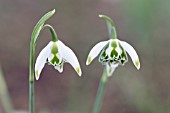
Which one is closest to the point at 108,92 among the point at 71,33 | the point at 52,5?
the point at 71,33

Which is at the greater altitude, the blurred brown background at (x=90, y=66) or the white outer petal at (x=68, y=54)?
the blurred brown background at (x=90, y=66)

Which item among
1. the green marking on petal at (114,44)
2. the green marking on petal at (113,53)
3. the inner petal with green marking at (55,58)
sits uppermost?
the green marking on petal at (114,44)

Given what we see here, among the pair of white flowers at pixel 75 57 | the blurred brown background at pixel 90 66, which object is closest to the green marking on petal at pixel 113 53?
the pair of white flowers at pixel 75 57

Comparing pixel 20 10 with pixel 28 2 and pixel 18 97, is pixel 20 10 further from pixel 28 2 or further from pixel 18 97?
pixel 18 97

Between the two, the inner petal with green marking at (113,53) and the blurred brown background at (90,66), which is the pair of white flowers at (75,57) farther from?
the blurred brown background at (90,66)

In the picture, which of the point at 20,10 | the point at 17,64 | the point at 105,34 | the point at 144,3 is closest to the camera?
the point at 144,3

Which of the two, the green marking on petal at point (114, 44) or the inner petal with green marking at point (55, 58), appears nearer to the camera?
the inner petal with green marking at point (55, 58)

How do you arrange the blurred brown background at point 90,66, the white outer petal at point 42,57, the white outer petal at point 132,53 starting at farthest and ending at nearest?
the blurred brown background at point 90,66 < the white outer petal at point 132,53 < the white outer petal at point 42,57

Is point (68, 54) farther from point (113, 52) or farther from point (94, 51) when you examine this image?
point (113, 52)
